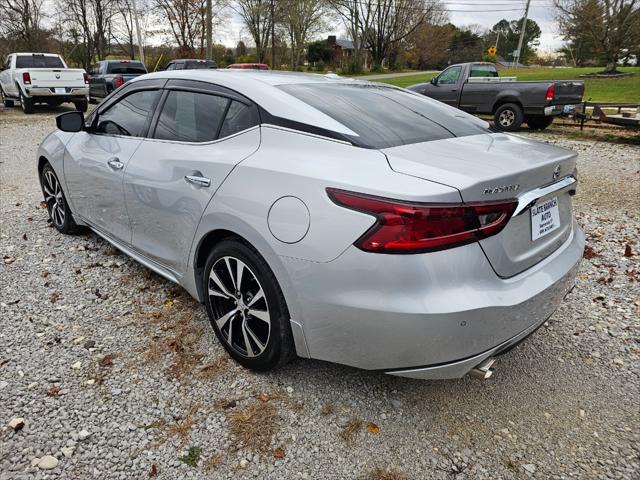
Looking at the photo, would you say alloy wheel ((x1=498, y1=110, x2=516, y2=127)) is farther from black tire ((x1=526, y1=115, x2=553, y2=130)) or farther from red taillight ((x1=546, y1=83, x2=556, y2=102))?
red taillight ((x1=546, y1=83, x2=556, y2=102))

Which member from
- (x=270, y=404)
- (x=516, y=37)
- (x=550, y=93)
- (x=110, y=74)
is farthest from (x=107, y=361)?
(x=516, y=37)

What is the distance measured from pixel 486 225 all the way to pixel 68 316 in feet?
9.15

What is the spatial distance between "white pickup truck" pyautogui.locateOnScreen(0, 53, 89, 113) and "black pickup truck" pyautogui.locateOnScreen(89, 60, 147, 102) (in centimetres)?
143

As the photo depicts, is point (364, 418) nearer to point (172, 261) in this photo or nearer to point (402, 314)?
point (402, 314)

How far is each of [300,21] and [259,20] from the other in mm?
3805

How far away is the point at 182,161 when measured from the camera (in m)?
2.78

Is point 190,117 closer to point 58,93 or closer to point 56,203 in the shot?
point 56,203

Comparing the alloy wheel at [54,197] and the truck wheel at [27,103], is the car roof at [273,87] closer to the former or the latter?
the alloy wheel at [54,197]

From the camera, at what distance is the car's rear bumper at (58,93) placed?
1475cm

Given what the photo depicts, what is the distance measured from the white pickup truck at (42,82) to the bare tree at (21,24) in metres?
20.8

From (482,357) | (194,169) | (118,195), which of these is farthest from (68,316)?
(482,357)

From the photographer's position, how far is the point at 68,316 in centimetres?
323

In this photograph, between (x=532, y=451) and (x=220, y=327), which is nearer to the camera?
(x=532, y=451)

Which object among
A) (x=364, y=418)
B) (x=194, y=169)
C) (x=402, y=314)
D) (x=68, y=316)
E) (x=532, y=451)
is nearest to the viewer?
(x=402, y=314)
